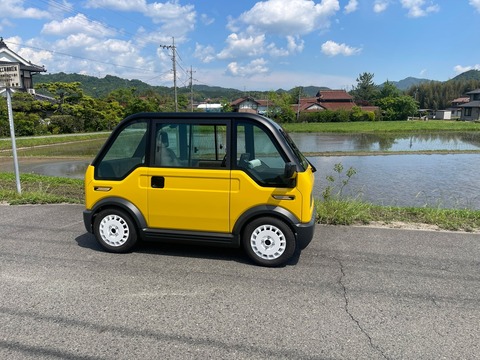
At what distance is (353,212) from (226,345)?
374 cm

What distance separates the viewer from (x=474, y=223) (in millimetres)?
5266

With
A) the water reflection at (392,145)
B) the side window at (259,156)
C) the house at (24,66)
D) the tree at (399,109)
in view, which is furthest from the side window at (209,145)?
the tree at (399,109)

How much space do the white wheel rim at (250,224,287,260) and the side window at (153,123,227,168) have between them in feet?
3.18

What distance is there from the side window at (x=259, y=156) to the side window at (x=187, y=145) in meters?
0.24

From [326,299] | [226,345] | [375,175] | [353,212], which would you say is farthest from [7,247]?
[375,175]

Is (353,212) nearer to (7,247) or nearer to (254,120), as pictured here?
(254,120)

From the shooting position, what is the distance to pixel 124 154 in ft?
13.7

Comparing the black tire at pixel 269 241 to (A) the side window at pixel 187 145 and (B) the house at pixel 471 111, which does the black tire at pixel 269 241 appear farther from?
(B) the house at pixel 471 111

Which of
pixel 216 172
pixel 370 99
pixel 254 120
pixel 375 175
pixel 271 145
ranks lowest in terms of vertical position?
pixel 375 175

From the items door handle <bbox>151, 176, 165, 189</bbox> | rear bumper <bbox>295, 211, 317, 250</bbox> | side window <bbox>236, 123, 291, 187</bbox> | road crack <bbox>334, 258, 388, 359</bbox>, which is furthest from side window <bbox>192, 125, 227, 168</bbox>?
road crack <bbox>334, 258, 388, 359</bbox>

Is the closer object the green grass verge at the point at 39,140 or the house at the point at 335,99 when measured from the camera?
the green grass verge at the point at 39,140

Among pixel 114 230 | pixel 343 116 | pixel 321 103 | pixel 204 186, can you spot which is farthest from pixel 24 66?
pixel 321 103

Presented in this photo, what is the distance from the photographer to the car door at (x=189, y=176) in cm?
379

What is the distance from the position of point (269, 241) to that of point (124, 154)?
215 cm
